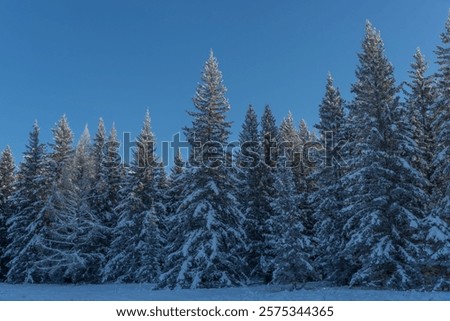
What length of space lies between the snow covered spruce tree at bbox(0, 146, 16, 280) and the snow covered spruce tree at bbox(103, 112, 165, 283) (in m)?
11.4

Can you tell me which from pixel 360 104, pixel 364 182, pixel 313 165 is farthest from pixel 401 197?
pixel 313 165

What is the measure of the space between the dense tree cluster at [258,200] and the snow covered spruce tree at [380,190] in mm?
85

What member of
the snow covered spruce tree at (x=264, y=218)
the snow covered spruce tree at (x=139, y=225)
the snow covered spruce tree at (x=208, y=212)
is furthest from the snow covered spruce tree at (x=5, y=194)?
A: the snow covered spruce tree at (x=264, y=218)

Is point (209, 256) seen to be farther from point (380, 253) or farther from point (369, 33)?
point (369, 33)

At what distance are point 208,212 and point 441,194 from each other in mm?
14386

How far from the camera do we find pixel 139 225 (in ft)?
122

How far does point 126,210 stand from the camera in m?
37.9

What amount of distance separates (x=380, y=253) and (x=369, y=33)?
14.8 m

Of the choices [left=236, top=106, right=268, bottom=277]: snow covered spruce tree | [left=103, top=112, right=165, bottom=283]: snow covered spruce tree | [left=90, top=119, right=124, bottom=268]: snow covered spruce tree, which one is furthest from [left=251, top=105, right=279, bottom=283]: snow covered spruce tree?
[left=90, top=119, right=124, bottom=268]: snow covered spruce tree

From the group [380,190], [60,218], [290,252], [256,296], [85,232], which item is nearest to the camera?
[256,296]

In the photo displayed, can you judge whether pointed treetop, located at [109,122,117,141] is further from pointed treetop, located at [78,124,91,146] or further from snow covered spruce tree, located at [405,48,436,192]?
snow covered spruce tree, located at [405,48,436,192]

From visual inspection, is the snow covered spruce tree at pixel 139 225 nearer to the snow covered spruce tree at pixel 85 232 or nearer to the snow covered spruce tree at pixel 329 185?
the snow covered spruce tree at pixel 85 232

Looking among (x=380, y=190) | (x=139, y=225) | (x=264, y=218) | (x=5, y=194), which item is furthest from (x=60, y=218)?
(x=380, y=190)

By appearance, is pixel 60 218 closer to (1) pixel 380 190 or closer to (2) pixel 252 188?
(2) pixel 252 188
